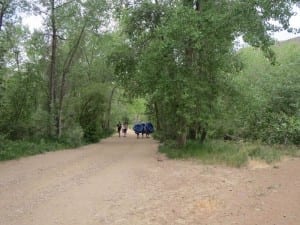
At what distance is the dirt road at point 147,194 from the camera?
854 cm

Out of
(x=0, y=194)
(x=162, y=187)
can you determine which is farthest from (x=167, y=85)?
(x=0, y=194)

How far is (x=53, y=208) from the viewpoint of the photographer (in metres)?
9.23

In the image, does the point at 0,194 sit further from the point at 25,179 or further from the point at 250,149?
the point at 250,149

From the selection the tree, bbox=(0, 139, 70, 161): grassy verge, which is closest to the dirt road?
bbox=(0, 139, 70, 161): grassy verge

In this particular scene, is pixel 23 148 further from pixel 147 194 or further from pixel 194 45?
pixel 147 194

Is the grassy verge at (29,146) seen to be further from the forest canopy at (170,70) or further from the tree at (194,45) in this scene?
the tree at (194,45)

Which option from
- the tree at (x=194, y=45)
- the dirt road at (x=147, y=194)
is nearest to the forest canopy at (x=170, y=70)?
the tree at (x=194, y=45)

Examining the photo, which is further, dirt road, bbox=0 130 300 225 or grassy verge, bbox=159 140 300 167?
grassy verge, bbox=159 140 300 167

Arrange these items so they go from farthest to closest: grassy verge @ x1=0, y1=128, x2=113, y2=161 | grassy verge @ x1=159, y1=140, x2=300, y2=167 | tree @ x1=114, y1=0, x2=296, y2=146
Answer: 1. grassy verge @ x1=0, y1=128, x2=113, y2=161
2. tree @ x1=114, y1=0, x2=296, y2=146
3. grassy verge @ x1=159, y1=140, x2=300, y2=167

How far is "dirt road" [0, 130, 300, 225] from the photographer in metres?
8.54

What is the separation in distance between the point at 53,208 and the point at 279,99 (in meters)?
21.5

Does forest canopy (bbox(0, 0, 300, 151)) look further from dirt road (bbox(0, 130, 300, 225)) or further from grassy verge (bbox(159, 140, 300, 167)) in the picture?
dirt road (bbox(0, 130, 300, 225))

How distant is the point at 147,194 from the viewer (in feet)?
36.1

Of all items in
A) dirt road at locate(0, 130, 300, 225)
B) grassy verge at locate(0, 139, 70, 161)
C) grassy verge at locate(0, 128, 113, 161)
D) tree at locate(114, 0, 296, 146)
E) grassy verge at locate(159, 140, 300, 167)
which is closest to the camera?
dirt road at locate(0, 130, 300, 225)
